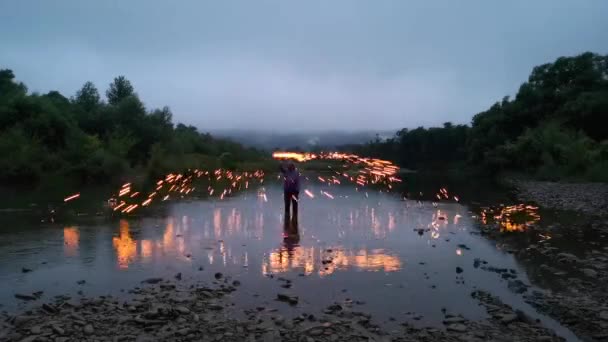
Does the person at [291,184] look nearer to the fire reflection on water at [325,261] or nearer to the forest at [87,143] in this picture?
the fire reflection on water at [325,261]

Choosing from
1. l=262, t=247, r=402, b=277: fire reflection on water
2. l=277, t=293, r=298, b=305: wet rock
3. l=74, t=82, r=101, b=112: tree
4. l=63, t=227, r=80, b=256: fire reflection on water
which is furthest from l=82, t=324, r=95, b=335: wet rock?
l=74, t=82, r=101, b=112: tree

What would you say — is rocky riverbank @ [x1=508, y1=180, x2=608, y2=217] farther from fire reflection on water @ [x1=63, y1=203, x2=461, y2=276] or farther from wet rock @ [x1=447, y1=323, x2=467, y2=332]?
wet rock @ [x1=447, y1=323, x2=467, y2=332]

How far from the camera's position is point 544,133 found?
59.4 meters

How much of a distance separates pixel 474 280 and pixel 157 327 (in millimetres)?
8019

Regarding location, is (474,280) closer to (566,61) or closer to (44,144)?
(44,144)

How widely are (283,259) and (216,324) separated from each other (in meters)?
5.45

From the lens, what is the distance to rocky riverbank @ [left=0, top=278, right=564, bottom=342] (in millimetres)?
9461

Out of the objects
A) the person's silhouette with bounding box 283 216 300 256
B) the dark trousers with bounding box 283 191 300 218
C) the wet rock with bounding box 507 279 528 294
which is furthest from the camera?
the dark trousers with bounding box 283 191 300 218

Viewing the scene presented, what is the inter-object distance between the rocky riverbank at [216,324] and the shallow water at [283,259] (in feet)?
1.61

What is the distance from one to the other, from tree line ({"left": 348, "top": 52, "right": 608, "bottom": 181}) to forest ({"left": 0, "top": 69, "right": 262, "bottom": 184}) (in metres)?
22.2

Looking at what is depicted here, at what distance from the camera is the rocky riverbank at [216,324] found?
9461mm

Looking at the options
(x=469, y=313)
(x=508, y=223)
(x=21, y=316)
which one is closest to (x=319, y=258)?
(x=469, y=313)

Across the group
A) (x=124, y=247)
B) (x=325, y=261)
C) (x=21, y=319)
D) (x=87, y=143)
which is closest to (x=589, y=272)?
(x=325, y=261)

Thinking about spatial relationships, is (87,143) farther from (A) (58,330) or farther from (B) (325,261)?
(A) (58,330)
